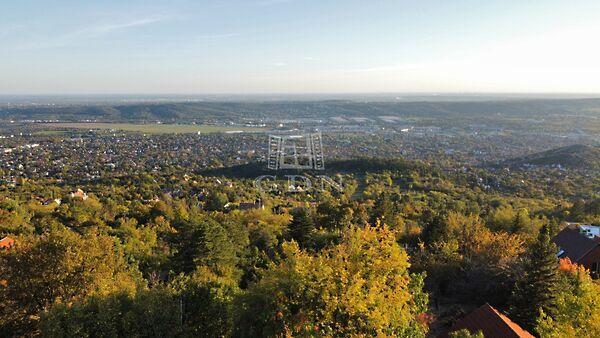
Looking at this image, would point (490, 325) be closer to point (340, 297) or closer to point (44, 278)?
point (340, 297)

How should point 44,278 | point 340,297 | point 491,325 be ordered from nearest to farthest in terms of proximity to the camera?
point 340,297 < point 44,278 < point 491,325

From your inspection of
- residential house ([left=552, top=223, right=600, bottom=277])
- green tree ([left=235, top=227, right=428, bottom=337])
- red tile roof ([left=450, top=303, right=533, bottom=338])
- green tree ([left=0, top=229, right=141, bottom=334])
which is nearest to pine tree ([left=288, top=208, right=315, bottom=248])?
red tile roof ([left=450, top=303, right=533, bottom=338])

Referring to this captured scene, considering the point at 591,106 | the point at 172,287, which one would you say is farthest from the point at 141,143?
the point at 591,106

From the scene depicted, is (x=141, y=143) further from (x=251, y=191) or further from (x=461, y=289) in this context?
(x=461, y=289)

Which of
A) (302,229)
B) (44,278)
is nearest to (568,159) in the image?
(302,229)

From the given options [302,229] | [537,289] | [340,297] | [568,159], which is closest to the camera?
[340,297]

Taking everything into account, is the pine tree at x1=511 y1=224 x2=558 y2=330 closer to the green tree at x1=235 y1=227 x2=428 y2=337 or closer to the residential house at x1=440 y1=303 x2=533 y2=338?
the residential house at x1=440 y1=303 x2=533 y2=338

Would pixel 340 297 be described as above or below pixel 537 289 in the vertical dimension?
above

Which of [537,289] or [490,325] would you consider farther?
[537,289]

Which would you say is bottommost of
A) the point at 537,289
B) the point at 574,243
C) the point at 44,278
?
the point at 574,243
